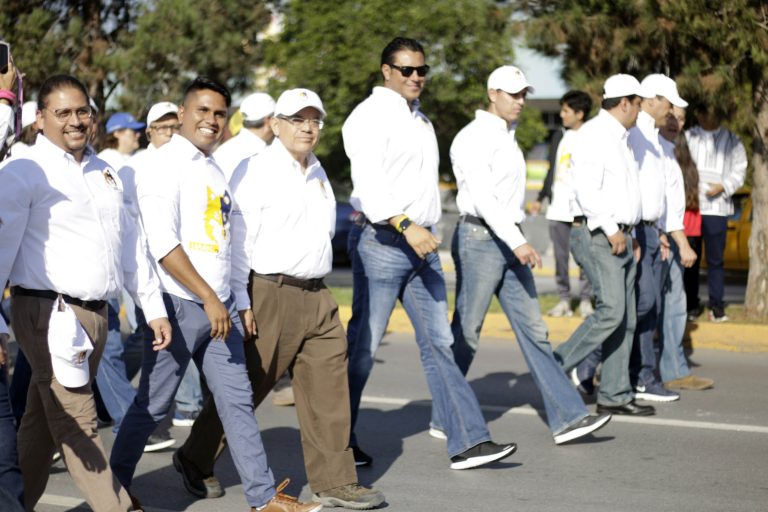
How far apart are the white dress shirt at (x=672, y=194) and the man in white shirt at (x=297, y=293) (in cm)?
366

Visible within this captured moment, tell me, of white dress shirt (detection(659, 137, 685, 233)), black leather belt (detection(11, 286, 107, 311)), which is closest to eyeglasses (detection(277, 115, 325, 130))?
black leather belt (detection(11, 286, 107, 311))

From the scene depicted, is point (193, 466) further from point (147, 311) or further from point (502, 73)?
point (502, 73)

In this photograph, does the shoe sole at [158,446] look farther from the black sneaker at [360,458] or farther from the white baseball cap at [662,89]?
the white baseball cap at [662,89]

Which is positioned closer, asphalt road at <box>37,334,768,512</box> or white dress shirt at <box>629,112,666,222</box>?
asphalt road at <box>37,334,768,512</box>

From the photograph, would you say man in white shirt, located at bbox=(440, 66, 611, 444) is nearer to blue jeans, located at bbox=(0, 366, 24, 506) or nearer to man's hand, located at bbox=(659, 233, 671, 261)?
man's hand, located at bbox=(659, 233, 671, 261)

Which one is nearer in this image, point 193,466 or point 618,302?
point 193,466

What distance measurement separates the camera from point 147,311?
5242mm

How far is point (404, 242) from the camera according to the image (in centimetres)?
654

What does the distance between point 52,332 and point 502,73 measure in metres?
3.23

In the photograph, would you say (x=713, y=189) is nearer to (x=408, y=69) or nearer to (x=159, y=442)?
(x=408, y=69)

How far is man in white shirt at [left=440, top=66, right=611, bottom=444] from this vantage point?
697cm

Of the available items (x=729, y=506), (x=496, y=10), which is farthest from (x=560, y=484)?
(x=496, y=10)

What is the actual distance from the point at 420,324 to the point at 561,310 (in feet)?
19.1

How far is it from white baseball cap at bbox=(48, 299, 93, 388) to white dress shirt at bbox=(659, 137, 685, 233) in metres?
5.03
